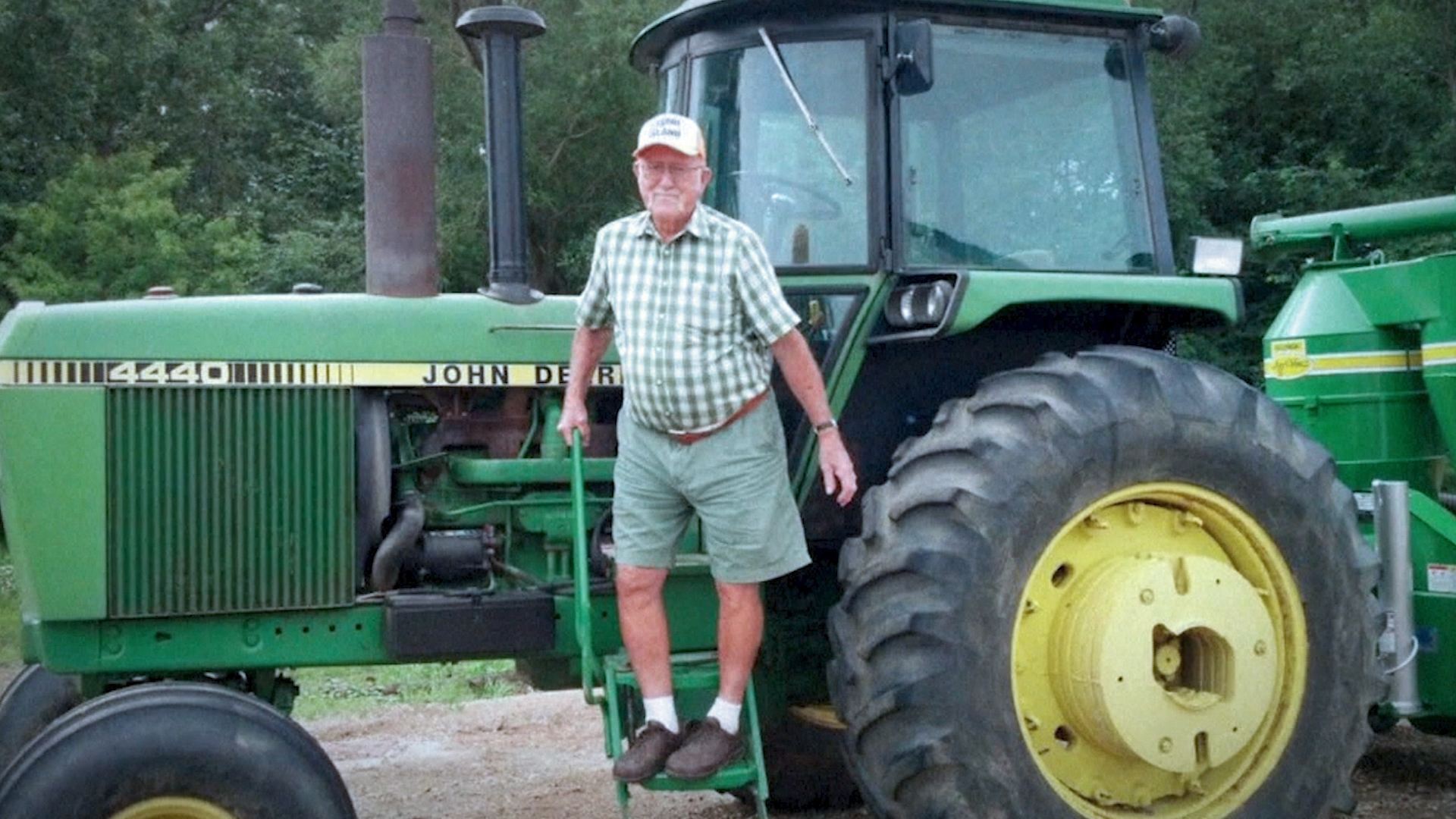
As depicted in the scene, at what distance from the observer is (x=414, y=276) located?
433 cm

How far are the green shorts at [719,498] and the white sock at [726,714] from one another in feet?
0.94

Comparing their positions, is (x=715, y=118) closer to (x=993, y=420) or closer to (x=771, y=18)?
(x=771, y=18)

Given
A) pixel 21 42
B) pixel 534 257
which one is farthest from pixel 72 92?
pixel 534 257

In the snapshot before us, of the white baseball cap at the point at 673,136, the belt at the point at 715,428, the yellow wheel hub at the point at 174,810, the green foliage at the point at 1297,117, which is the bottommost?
the yellow wheel hub at the point at 174,810

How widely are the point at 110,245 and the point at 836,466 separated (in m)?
14.5

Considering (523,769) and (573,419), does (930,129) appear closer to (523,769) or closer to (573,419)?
(573,419)

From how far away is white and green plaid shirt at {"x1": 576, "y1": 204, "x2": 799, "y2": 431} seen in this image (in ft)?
12.1

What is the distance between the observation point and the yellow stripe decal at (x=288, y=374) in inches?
153

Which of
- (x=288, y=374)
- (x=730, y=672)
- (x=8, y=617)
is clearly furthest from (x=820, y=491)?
Answer: (x=8, y=617)

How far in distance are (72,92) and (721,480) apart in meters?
18.0

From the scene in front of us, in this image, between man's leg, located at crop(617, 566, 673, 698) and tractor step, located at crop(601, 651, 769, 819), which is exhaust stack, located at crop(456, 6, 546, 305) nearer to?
man's leg, located at crop(617, 566, 673, 698)

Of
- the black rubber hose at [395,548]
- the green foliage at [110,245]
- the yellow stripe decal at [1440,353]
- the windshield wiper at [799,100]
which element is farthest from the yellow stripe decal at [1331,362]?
the green foliage at [110,245]

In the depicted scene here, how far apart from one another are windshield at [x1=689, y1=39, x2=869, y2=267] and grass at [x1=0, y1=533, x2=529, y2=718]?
12.1 feet

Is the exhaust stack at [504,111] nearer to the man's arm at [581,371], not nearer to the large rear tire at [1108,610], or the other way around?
the man's arm at [581,371]
